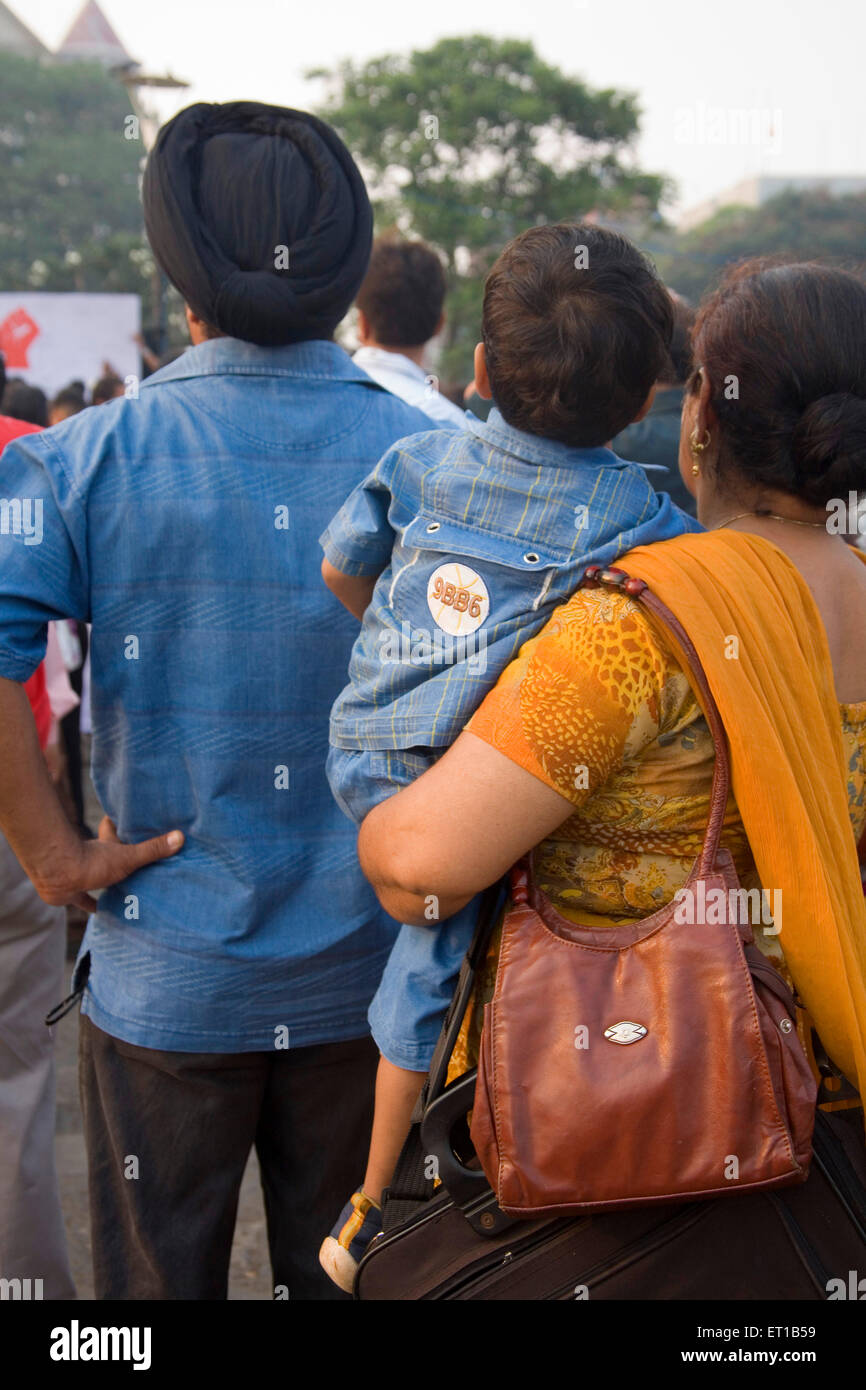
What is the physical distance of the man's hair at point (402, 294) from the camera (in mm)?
4051

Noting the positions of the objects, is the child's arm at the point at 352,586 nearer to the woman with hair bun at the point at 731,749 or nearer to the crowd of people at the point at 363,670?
the crowd of people at the point at 363,670

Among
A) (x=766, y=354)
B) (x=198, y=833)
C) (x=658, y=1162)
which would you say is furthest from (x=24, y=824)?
(x=766, y=354)

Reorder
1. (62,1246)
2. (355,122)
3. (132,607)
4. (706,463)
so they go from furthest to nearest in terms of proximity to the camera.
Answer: (355,122), (62,1246), (132,607), (706,463)

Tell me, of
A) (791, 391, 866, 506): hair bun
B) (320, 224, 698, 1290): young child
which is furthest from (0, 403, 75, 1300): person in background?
(791, 391, 866, 506): hair bun

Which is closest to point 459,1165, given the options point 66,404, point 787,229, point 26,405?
point 26,405

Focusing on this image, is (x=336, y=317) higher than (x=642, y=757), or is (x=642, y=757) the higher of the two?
(x=336, y=317)

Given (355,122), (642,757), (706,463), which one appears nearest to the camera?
(642,757)

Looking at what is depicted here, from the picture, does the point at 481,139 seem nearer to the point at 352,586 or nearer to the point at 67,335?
the point at 67,335

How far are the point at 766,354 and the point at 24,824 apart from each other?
1151 millimetres

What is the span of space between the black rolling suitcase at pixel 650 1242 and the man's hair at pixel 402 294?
3060mm

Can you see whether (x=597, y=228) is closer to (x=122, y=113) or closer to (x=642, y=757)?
(x=642, y=757)

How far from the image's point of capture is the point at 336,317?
196cm

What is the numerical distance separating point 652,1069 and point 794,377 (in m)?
0.77

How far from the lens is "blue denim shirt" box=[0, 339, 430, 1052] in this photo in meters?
1.82
